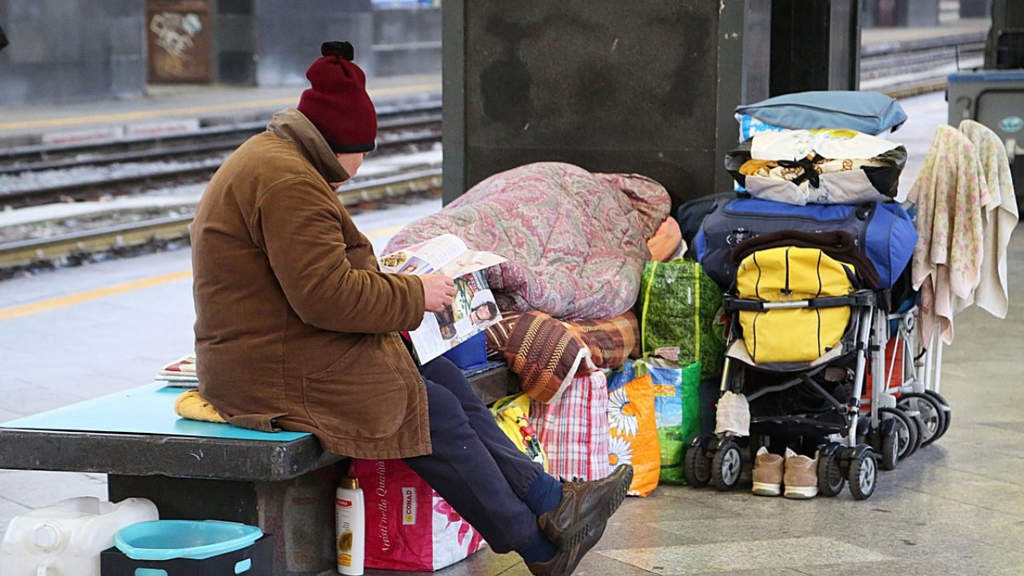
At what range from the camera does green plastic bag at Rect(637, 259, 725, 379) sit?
562 centimetres

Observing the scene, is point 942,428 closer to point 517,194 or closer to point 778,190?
point 778,190

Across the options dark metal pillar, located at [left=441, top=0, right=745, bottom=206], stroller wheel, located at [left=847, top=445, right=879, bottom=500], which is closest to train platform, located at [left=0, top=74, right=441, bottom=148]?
dark metal pillar, located at [left=441, top=0, right=745, bottom=206]

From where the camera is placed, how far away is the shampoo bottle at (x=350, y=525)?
4477mm

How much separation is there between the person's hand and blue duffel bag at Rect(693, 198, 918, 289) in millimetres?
1612

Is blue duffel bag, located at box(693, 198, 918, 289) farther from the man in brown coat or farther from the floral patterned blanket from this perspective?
the man in brown coat

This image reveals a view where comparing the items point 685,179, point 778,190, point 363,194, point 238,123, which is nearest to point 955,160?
point 778,190

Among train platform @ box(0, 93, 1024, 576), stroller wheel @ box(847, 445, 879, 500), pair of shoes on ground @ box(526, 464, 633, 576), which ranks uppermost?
pair of shoes on ground @ box(526, 464, 633, 576)

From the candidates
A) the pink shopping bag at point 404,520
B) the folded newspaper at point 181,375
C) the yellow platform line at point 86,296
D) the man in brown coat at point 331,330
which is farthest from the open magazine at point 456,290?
the yellow platform line at point 86,296

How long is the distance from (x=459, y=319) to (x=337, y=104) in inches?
32.3

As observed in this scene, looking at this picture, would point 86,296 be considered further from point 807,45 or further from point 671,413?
point 671,413

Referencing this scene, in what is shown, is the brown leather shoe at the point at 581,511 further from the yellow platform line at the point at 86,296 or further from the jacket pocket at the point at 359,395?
the yellow platform line at the point at 86,296

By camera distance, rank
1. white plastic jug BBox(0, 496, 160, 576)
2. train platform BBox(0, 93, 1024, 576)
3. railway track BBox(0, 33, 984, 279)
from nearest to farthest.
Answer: white plastic jug BBox(0, 496, 160, 576) < train platform BBox(0, 93, 1024, 576) < railway track BBox(0, 33, 984, 279)

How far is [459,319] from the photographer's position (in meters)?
4.53

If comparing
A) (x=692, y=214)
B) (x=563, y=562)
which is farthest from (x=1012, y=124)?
(x=563, y=562)
